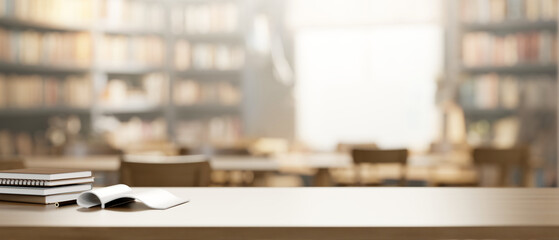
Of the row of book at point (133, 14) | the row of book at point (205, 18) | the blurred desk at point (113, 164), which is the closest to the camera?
the blurred desk at point (113, 164)

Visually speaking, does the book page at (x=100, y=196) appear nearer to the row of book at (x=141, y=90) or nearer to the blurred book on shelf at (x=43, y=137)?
the blurred book on shelf at (x=43, y=137)

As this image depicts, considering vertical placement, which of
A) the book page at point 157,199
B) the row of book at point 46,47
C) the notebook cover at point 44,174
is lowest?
the book page at point 157,199

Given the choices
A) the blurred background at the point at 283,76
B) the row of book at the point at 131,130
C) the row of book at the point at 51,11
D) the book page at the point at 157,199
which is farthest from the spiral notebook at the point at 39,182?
the row of book at the point at 131,130

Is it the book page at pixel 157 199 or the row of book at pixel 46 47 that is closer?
the book page at pixel 157 199

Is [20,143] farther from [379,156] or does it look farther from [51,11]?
[379,156]

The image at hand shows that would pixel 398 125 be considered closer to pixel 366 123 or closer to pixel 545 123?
pixel 366 123

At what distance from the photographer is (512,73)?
21.2 feet

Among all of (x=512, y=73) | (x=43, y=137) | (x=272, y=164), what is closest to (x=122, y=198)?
(x=272, y=164)

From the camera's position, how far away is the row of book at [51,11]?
19.6 feet

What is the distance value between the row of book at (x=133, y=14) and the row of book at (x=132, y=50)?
0.15 metres

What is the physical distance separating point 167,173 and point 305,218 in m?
1.12

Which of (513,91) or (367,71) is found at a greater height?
(367,71)

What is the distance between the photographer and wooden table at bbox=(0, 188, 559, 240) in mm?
1380

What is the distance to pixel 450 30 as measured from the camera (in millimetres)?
6785
